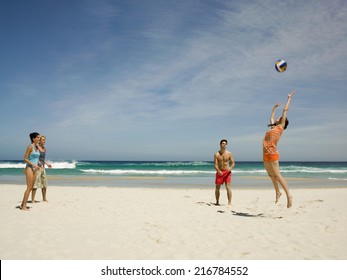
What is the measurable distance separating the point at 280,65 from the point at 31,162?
24.6ft

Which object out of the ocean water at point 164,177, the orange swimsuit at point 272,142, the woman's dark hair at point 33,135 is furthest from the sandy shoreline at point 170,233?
the ocean water at point 164,177

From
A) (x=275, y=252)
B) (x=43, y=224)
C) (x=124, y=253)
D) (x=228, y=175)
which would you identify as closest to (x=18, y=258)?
(x=124, y=253)

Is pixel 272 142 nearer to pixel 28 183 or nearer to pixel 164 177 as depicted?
pixel 28 183

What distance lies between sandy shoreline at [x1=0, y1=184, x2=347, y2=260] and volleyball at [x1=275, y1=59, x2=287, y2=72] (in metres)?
4.01

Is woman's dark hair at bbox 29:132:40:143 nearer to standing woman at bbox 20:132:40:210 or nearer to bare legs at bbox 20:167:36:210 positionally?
standing woman at bbox 20:132:40:210

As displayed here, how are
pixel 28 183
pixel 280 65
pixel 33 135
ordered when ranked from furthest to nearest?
pixel 280 65 < pixel 33 135 < pixel 28 183

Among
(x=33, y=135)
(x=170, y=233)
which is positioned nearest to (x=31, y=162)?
(x=33, y=135)

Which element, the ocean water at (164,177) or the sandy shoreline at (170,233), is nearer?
the sandy shoreline at (170,233)

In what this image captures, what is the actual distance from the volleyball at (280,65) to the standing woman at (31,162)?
23.3 feet

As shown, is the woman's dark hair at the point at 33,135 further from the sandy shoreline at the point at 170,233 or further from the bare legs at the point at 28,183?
the sandy shoreline at the point at 170,233

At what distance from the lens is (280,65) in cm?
829

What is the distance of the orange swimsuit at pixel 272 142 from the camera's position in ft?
22.5

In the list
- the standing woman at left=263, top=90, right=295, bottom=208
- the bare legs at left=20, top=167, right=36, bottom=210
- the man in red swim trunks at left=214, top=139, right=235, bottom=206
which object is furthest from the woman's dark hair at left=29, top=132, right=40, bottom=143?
the standing woman at left=263, top=90, right=295, bottom=208
